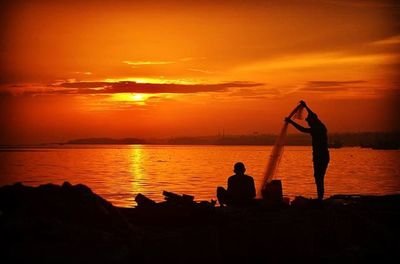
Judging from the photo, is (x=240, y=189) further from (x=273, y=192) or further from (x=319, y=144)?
(x=319, y=144)

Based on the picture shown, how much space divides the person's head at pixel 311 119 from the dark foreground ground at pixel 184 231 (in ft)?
8.65

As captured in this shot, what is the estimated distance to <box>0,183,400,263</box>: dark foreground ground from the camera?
9.23 m

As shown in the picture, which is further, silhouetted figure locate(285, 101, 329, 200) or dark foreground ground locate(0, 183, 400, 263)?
silhouetted figure locate(285, 101, 329, 200)

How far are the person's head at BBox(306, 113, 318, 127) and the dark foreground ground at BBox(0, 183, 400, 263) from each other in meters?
2.64

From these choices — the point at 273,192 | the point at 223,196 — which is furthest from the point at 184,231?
the point at 273,192

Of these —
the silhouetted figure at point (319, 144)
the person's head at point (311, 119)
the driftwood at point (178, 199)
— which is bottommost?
the driftwood at point (178, 199)

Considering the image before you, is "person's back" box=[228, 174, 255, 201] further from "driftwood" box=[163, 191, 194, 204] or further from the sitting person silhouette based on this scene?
"driftwood" box=[163, 191, 194, 204]

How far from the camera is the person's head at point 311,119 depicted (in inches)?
639

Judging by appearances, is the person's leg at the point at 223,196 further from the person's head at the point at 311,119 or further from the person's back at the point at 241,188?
the person's head at the point at 311,119

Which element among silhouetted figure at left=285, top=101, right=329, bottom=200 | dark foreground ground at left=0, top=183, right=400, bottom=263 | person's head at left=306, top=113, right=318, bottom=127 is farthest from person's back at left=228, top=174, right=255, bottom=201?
person's head at left=306, top=113, right=318, bottom=127

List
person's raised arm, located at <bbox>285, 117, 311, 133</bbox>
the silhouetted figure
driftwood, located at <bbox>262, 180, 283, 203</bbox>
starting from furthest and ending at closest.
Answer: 1. person's raised arm, located at <bbox>285, 117, 311, 133</bbox>
2. the silhouetted figure
3. driftwood, located at <bbox>262, 180, 283, 203</bbox>

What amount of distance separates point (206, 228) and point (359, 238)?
5.81m

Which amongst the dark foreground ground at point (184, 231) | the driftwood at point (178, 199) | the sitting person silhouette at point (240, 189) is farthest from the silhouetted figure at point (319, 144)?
the driftwood at point (178, 199)

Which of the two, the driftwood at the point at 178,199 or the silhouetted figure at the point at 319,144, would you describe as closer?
the driftwood at the point at 178,199
